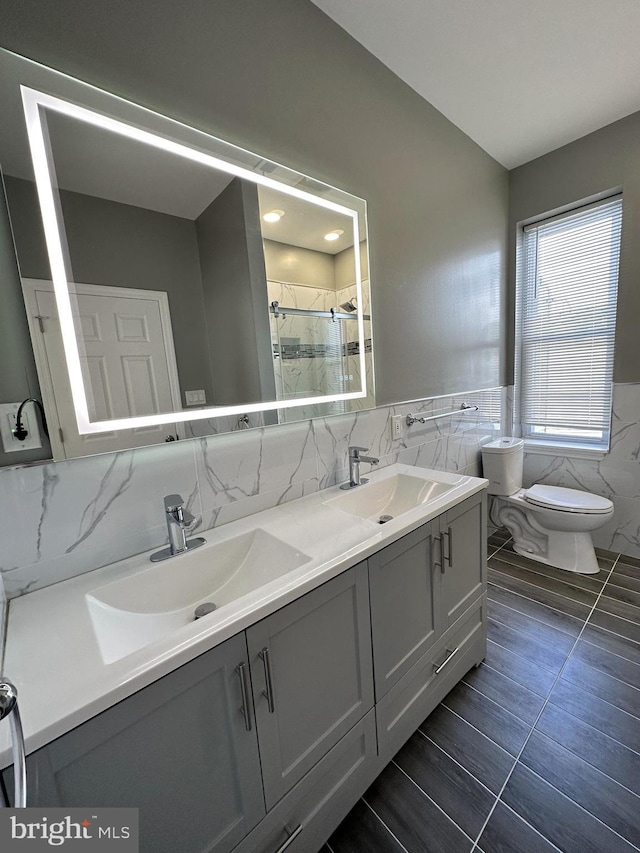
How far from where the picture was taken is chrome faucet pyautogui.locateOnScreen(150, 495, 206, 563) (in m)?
1.00

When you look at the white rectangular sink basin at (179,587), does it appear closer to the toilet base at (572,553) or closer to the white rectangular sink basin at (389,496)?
the white rectangular sink basin at (389,496)

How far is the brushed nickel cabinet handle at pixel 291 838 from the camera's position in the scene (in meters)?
0.87

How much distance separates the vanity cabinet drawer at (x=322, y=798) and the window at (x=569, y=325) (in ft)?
8.31

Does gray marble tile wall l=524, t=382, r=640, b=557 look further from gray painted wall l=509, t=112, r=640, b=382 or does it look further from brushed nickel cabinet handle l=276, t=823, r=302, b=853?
brushed nickel cabinet handle l=276, t=823, r=302, b=853

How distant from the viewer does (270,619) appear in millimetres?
801

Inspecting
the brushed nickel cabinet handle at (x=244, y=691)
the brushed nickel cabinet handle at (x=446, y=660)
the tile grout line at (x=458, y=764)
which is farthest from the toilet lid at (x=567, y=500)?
the brushed nickel cabinet handle at (x=244, y=691)

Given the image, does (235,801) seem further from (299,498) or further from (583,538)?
(583,538)

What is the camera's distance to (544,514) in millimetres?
2305

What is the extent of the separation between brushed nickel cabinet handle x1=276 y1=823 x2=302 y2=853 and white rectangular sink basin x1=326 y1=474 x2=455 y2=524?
35.3 inches

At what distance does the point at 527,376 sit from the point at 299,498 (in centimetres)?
238

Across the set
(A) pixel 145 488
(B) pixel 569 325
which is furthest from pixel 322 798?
(B) pixel 569 325

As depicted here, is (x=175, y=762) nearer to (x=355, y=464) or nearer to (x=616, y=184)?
(x=355, y=464)

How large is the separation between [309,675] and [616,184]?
126 inches

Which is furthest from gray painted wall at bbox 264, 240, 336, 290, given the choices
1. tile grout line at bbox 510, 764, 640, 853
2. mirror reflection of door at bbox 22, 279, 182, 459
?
tile grout line at bbox 510, 764, 640, 853
